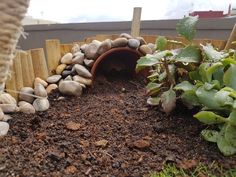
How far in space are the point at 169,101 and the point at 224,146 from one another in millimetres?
222

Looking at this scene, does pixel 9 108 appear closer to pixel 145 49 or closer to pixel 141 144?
pixel 141 144

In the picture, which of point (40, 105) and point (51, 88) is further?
point (51, 88)

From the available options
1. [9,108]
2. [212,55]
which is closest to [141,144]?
[212,55]

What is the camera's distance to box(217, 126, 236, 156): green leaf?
76cm

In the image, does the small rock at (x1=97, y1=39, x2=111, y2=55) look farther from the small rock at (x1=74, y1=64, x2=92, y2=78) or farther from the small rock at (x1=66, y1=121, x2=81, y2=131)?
the small rock at (x1=66, y1=121, x2=81, y2=131)

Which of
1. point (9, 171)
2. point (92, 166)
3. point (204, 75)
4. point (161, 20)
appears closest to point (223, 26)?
point (161, 20)

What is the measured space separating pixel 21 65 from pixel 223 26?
957mm

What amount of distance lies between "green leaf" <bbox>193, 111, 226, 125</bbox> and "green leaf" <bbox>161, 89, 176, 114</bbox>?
0.15m

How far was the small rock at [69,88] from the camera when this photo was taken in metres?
1.19

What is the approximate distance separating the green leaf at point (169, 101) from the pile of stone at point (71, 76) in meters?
0.36

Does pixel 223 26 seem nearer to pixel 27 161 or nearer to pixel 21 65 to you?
pixel 21 65

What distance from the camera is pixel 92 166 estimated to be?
724 mm

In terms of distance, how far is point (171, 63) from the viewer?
102 centimetres

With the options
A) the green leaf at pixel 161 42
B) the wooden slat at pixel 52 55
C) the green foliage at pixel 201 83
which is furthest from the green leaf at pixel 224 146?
the wooden slat at pixel 52 55
